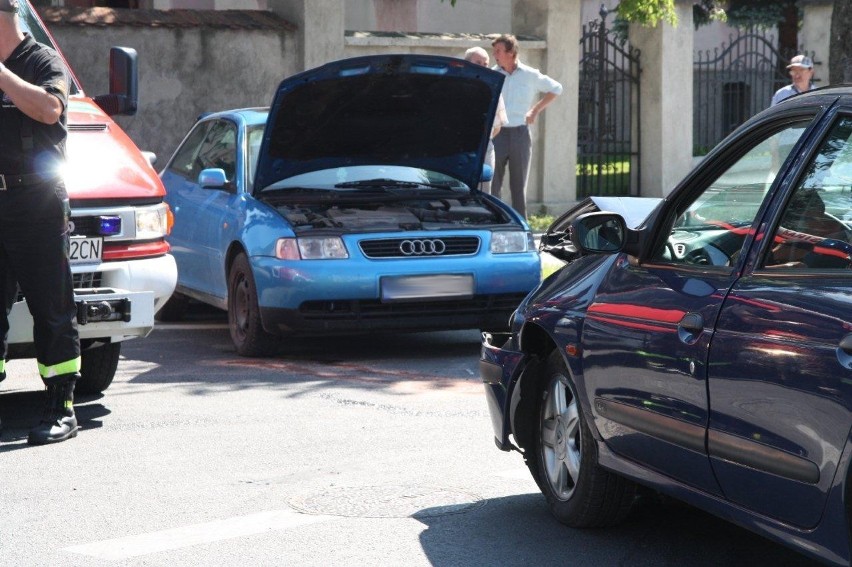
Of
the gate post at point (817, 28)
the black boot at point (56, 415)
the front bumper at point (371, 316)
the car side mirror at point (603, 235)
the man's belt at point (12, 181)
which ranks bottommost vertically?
the black boot at point (56, 415)

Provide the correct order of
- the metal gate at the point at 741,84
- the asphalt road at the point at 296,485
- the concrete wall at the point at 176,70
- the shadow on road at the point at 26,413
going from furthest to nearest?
the metal gate at the point at 741,84 → the concrete wall at the point at 176,70 → the shadow on road at the point at 26,413 → the asphalt road at the point at 296,485

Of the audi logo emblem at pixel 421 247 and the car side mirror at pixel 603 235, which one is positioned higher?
the car side mirror at pixel 603 235

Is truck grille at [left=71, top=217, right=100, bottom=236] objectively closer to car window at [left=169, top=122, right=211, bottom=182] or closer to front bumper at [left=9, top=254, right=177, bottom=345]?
front bumper at [left=9, top=254, right=177, bottom=345]

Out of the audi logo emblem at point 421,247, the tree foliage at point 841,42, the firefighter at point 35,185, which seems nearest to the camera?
the firefighter at point 35,185

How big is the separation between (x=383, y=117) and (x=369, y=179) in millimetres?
453

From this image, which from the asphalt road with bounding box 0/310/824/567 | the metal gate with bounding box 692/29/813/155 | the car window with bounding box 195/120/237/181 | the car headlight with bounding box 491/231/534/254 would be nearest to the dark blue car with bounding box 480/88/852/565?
the asphalt road with bounding box 0/310/824/567

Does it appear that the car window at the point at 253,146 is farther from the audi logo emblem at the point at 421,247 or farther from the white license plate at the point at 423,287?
the white license plate at the point at 423,287

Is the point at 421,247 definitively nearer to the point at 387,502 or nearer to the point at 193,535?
the point at 387,502

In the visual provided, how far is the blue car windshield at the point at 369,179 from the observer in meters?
10.1

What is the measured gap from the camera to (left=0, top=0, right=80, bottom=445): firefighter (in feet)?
21.9

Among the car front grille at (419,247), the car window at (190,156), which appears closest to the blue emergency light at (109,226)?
the car front grille at (419,247)

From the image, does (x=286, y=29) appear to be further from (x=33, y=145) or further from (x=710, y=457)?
(x=710, y=457)

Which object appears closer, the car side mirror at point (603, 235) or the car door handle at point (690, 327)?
the car door handle at point (690, 327)

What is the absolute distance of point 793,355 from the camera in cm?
386
